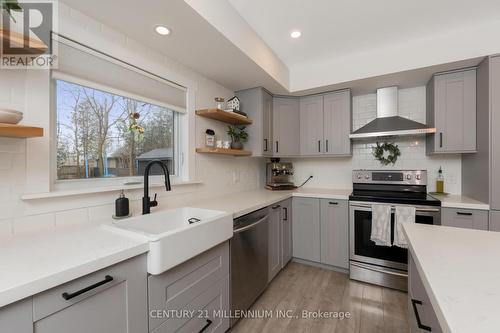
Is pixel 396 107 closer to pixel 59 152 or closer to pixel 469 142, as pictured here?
pixel 469 142

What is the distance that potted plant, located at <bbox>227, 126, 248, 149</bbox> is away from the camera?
2583 millimetres

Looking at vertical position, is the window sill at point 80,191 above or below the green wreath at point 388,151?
below

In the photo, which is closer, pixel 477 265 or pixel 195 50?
pixel 477 265

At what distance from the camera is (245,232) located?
1.79m

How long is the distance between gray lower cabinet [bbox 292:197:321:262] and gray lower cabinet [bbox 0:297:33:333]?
2.48 m

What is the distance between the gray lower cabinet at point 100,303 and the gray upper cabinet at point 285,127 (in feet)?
7.57

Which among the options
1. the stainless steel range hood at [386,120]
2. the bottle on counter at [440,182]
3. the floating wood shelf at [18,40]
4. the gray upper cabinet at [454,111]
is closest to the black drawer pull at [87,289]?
the floating wood shelf at [18,40]

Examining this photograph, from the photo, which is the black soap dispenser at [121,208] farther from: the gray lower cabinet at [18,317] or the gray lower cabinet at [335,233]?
the gray lower cabinet at [335,233]

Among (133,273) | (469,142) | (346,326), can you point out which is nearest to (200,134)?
(133,273)

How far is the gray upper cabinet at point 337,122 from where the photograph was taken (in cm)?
286

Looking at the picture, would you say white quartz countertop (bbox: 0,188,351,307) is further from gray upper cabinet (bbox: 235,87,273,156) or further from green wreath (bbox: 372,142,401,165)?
green wreath (bbox: 372,142,401,165)

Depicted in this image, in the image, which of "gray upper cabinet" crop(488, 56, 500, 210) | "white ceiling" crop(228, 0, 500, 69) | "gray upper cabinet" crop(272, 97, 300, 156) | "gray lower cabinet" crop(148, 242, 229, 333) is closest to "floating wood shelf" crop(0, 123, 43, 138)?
"gray lower cabinet" crop(148, 242, 229, 333)

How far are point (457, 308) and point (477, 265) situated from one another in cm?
36

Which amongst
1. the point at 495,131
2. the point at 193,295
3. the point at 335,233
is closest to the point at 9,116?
the point at 193,295
